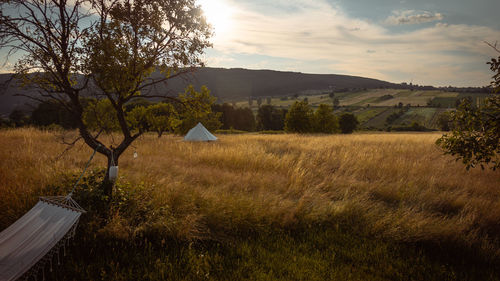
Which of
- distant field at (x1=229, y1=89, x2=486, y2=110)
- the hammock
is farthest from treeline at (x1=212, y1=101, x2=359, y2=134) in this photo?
distant field at (x1=229, y1=89, x2=486, y2=110)

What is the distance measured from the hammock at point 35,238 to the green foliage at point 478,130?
20.6 ft

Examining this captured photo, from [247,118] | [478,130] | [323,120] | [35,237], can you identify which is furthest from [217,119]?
[35,237]

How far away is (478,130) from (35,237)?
728cm

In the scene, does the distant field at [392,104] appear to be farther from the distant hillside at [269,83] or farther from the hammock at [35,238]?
the hammock at [35,238]

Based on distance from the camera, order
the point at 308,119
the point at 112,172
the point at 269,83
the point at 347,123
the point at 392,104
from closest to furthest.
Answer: the point at 112,172 → the point at 308,119 → the point at 347,123 → the point at 392,104 → the point at 269,83

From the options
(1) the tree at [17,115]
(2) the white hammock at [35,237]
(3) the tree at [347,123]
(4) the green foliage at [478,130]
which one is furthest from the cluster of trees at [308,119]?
(2) the white hammock at [35,237]

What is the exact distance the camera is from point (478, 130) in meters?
4.51

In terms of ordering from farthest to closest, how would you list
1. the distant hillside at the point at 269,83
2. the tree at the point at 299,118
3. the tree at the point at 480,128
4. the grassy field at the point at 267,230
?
1. the distant hillside at the point at 269,83
2. the tree at the point at 299,118
3. the tree at the point at 480,128
4. the grassy field at the point at 267,230

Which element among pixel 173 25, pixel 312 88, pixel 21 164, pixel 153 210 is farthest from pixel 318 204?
pixel 312 88

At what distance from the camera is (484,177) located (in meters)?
7.95

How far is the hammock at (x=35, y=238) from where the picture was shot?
2.78 metres

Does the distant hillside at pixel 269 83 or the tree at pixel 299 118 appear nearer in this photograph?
the tree at pixel 299 118

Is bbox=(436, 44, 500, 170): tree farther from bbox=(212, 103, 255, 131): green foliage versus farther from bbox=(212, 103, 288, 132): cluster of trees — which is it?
bbox=(212, 103, 255, 131): green foliage

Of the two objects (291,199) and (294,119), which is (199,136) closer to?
(291,199)
